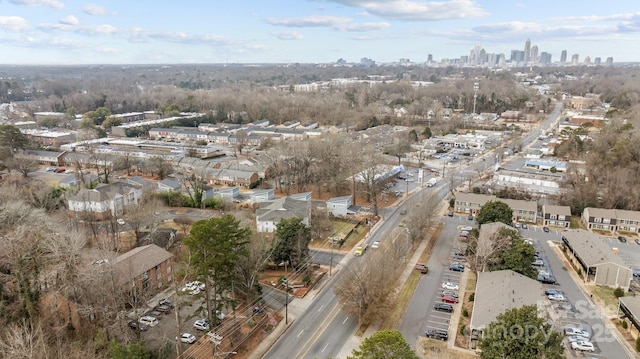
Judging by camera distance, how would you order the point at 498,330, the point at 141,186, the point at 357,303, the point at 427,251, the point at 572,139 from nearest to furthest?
the point at 498,330 → the point at 357,303 → the point at 427,251 → the point at 141,186 → the point at 572,139

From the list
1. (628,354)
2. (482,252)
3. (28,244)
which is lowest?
(628,354)

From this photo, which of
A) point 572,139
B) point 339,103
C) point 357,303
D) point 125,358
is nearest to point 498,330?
point 357,303

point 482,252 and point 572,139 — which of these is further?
point 572,139

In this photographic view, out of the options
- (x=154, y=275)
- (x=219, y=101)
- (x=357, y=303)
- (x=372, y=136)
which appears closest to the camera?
(x=357, y=303)

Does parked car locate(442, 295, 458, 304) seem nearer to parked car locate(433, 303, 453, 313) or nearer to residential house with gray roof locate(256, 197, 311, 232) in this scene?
parked car locate(433, 303, 453, 313)

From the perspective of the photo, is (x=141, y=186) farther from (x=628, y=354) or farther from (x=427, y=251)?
(x=628, y=354)

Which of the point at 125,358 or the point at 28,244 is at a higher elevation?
the point at 28,244

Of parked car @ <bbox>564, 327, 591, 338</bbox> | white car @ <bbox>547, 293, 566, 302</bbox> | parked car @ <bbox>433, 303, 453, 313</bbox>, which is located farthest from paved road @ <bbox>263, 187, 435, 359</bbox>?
white car @ <bbox>547, 293, 566, 302</bbox>
